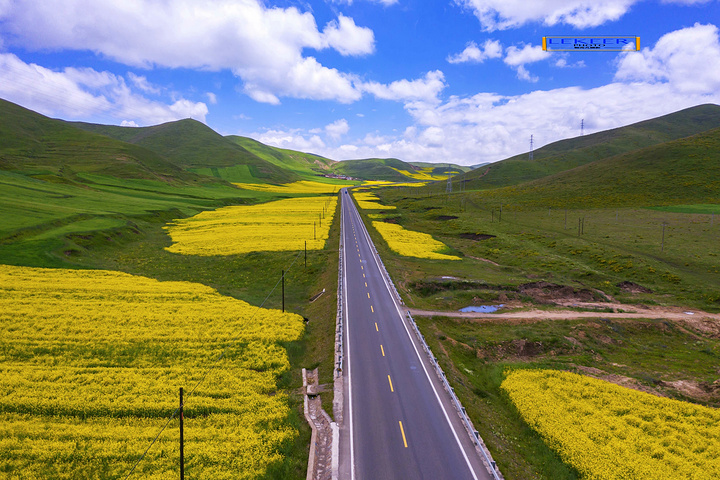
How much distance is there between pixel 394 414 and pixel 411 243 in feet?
188

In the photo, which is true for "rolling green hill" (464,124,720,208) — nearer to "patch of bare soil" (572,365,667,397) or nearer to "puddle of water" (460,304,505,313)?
"puddle of water" (460,304,505,313)

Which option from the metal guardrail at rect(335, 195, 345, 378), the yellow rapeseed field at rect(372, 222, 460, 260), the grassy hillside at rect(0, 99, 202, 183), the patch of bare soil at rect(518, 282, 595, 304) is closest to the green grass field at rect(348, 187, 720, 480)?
the patch of bare soil at rect(518, 282, 595, 304)

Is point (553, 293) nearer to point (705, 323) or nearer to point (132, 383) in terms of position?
point (705, 323)

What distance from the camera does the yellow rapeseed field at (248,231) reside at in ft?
230

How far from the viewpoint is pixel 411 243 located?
7825cm

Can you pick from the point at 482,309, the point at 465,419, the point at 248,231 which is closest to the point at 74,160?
the point at 248,231

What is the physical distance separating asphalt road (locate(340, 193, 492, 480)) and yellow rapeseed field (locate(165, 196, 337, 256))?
39328 mm

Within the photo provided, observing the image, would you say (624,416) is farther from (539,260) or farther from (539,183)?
(539,183)

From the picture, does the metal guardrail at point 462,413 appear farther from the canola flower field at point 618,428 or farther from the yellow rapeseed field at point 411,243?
the yellow rapeseed field at point 411,243

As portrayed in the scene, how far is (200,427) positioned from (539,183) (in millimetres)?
174582

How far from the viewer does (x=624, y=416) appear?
2227 cm

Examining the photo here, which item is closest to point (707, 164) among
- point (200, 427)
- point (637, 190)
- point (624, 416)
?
point (637, 190)

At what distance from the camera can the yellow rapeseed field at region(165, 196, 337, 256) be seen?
7025cm

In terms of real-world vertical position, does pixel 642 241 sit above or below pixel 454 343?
above
